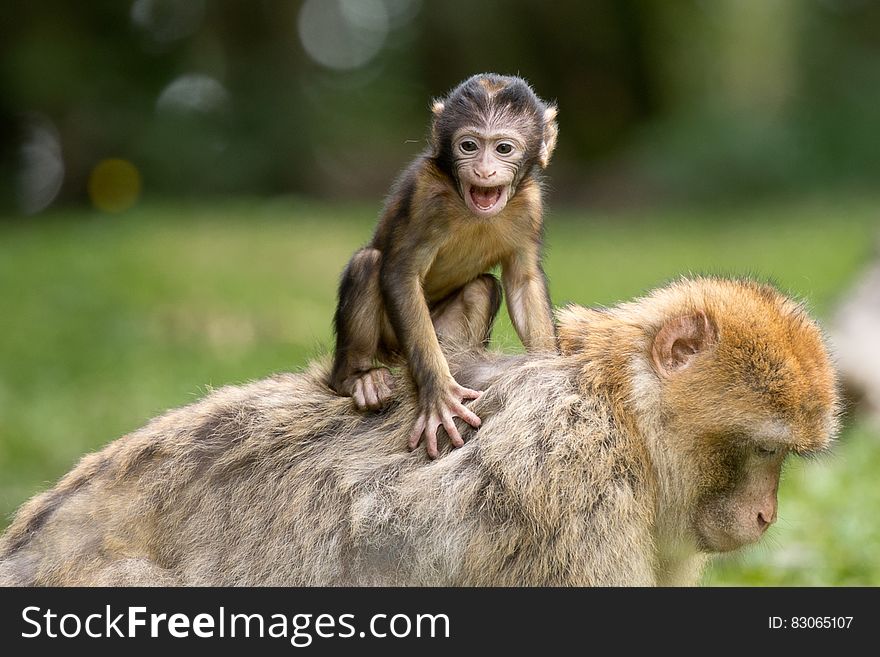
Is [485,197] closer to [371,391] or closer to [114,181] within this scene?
[371,391]

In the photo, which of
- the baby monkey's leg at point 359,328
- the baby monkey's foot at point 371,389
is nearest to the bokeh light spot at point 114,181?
the baby monkey's leg at point 359,328

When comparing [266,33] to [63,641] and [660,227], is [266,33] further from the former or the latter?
[63,641]

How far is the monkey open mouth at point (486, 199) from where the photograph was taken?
4.99m

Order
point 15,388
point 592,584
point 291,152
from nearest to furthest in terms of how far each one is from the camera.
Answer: point 592,584 < point 15,388 < point 291,152

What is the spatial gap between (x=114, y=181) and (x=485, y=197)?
17040 mm

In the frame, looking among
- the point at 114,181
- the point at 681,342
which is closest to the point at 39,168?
the point at 114,181

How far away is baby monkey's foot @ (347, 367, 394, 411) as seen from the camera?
4.78 metres

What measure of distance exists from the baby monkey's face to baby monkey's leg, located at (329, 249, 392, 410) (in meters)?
0.51

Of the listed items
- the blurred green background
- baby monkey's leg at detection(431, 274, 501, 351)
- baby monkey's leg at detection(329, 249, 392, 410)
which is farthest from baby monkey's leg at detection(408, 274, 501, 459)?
the blurred green background

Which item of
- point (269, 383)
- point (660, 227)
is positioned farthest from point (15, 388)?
point (660, 227)

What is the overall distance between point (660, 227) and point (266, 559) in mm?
15411

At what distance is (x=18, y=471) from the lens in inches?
337

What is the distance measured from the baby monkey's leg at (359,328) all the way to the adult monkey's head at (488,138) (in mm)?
523

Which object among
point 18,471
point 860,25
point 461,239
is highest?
point 860,25
